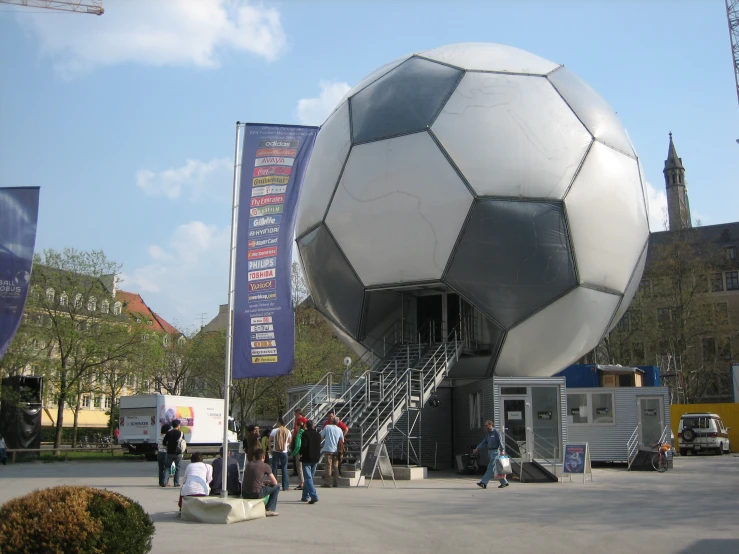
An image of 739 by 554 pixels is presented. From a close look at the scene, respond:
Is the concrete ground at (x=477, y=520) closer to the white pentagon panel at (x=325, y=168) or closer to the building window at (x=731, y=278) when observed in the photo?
the white pentagon panel at (x=325, y=168)

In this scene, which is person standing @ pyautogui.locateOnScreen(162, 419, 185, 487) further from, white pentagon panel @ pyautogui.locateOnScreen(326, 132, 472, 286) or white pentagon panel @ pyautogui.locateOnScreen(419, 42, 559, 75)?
white pentagon panel @ pyautogui.locateOnScreen(419, 42, 559, 75)

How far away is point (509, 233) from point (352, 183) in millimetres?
3323

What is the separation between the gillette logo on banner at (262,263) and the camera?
10148 millimetres

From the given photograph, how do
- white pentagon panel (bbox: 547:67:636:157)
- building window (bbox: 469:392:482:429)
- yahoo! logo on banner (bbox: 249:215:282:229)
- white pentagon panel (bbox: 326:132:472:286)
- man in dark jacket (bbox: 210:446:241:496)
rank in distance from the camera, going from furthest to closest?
1. building window (bbox: 469:392:482:429)
2. white pentagon panel (bbox: 547:67:636:157)
3. white pentagon panel (bbox: 326:132:472:286)
4. yahoo! logo on banner (bbox: 249:215:282:229)
5. man in dark jacket (bbox: 210:446:241:496)

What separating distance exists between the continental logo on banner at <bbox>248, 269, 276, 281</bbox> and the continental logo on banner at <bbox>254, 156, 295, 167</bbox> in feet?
4.88

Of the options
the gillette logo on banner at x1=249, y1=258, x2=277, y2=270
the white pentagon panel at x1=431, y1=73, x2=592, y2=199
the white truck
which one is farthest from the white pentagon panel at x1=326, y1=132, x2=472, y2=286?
the white truck

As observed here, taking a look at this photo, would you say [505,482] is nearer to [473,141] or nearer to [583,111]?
[473,141]

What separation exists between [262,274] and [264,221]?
29.1 inches

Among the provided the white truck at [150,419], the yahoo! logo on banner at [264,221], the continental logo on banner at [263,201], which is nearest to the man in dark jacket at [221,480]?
the yahoo! logo on banner at [264,221]

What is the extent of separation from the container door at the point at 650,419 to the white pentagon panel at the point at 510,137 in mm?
6981

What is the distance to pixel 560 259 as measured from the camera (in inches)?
573

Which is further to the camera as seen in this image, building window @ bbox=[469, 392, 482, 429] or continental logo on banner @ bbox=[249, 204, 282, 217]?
building window @ bbox=[469, 392, 482, 429]

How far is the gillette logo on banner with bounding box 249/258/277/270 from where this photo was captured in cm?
1015

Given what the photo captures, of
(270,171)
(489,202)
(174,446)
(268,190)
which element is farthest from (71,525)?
(489,202)
